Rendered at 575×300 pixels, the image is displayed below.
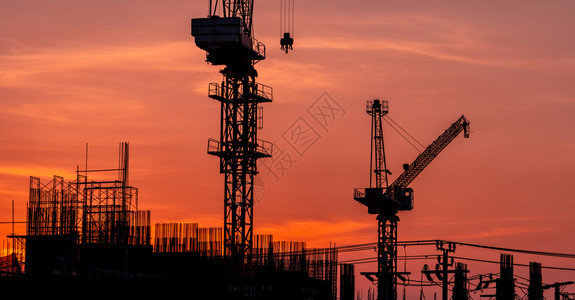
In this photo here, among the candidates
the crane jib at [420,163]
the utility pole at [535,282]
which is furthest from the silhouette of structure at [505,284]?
the crane jib at [420,163]

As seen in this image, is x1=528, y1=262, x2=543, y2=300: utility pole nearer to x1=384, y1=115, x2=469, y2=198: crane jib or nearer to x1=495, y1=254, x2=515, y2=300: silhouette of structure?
x1=495, y1=254, x2=515, y2=300: silhouette of structure

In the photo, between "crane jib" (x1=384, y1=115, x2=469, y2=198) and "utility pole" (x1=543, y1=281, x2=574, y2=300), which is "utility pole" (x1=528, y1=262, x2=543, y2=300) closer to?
"utility pole" (x1=543, y1=281, x2=574, y2=300)

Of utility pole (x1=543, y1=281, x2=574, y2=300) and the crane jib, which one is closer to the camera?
utility pole (x1=543, y1=281, x2=574, y2=300)

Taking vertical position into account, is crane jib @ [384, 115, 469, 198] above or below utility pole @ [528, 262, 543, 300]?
above

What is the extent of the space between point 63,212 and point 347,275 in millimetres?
30897

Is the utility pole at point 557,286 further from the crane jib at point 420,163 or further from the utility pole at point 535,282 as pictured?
the crane jib at point 420,163

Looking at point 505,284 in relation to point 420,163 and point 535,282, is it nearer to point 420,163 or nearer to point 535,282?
point 535,282

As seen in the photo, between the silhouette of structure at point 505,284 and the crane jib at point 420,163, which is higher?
the crane jib at point 420,163

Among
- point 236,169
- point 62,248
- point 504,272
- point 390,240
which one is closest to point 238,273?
point 236,169

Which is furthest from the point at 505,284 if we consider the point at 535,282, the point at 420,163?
the point at 420,163

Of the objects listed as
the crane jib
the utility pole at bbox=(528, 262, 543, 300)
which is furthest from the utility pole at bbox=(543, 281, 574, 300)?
the crane jib

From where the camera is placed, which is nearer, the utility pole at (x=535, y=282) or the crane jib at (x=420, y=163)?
the utility pole at (x=535, y=282)

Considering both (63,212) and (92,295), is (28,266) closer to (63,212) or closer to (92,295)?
(63,212)

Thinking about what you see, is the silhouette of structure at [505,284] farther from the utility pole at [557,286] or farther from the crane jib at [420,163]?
the crane jib at [420,163]
